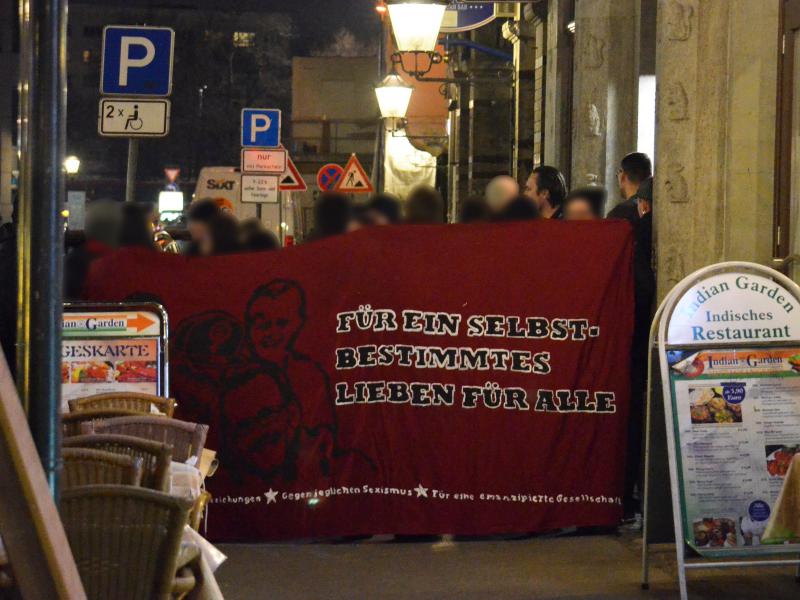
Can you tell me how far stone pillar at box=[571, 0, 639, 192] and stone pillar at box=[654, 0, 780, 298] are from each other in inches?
159

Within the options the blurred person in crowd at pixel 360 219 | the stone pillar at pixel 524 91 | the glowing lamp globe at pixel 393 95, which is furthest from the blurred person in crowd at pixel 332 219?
the glowing lamp globe at pixel 393 95

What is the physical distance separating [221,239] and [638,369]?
2697 mm

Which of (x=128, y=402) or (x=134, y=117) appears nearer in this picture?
(x=128, y=402)

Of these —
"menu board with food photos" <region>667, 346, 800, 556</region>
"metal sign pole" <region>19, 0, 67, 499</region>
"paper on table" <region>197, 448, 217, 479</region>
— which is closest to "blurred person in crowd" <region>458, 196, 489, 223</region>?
"menu board with food photos" <region>667, 346, 800, 556</region>

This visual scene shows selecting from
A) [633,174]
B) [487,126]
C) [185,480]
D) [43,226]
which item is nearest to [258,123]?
[487,126]

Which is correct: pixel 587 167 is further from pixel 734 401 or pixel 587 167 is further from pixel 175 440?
pixel 175 440

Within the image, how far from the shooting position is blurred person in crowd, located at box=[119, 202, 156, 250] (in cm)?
852

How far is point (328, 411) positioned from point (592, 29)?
5.85 metres

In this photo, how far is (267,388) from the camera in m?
8.19

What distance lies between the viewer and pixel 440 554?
779 cm

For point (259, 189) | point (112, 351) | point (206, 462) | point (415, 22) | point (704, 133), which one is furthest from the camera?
point (259, 189)

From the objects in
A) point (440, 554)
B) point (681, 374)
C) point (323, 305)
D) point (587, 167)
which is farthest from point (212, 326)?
point (587, 167)

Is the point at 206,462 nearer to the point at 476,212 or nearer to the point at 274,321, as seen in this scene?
the point at 274,321

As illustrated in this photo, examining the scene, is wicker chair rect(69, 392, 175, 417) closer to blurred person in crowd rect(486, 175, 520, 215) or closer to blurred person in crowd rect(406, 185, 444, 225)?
blurred person in crowd rect(406, 185, 444, 225)
